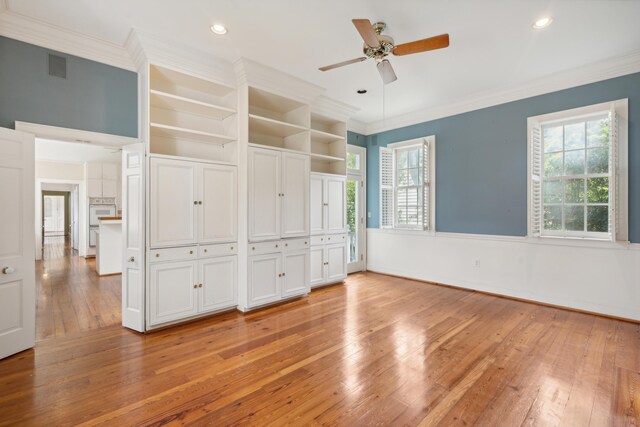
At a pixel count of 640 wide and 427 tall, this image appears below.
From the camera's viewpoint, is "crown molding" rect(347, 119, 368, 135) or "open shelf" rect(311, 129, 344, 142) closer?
"open shelf" rect(311, 129, 344, 142)

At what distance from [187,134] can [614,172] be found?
16.3ft

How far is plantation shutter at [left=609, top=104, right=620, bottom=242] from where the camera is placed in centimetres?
337

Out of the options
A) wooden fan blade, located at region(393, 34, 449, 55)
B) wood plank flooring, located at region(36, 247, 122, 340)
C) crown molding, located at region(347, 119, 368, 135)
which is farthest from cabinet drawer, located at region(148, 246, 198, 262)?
crown molding, located at region(347, 119, 368, 135)

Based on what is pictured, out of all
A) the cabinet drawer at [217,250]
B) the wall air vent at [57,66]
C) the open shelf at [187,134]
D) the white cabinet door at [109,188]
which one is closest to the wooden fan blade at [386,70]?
the open shelf at [187,134]

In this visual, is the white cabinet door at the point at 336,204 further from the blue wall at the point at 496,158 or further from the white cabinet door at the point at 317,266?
the blue wall at the point at 496,158

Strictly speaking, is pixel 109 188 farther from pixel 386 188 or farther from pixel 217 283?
pixel 386 188

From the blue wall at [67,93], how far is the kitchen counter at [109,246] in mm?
3140

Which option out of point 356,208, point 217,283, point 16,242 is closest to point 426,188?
point 356,208

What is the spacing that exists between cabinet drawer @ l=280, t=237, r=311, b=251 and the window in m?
2.08

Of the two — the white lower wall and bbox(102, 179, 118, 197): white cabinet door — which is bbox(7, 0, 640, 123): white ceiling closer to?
the white lower wall

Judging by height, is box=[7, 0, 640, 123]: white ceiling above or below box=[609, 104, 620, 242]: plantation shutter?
above

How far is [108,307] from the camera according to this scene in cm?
389

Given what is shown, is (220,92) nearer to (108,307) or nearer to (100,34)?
(100,34)

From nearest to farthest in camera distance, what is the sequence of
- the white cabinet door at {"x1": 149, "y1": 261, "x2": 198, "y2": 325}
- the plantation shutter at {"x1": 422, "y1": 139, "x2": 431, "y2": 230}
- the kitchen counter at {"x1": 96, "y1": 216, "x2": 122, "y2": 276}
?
→ the white cabinet door at {"x1": 149, "y1": 261, "x2": 198, "y2": 325} < the plantation shutter at {"x1": 422, "y1": 139, "x2": 431, "y2": 230} < the kitchen counter at {"x1": 96, "y1": 216, "x2": 122, "y2": 276}
